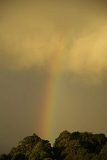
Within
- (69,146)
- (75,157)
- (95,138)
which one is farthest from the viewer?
(95,138)

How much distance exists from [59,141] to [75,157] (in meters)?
16.5

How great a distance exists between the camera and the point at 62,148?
10031 centimetres

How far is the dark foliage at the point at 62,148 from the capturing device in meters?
92.5

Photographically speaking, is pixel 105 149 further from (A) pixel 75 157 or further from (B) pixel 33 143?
(B) pixel 33 143

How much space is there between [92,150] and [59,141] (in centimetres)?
1099

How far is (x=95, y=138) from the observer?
105312 millimetres

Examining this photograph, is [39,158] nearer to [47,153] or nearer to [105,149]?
[47,153]

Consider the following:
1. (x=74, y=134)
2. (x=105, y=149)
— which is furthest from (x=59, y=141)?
(x=105, y=149)

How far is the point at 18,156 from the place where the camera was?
10162 cm

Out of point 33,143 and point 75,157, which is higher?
point 33,143

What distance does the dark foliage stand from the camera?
92.5 m

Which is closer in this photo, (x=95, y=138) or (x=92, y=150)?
(x=92, y=150)

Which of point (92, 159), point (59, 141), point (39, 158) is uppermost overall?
point (59, 141)

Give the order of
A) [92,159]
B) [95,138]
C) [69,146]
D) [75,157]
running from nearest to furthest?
1. [92,159]
2. [75,157]
3. [69,146]
4. [95,138]
